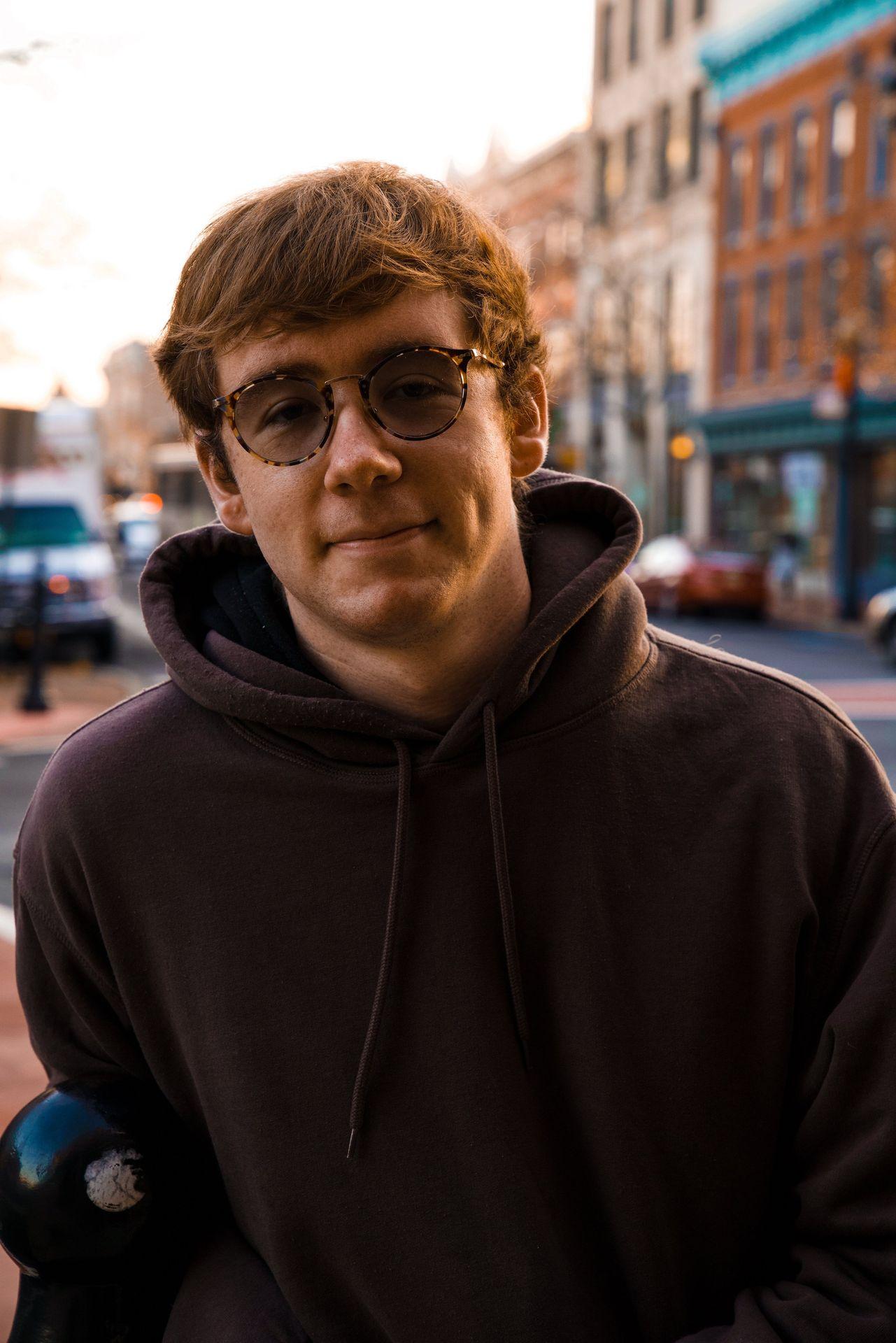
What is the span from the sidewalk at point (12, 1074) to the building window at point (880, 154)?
85.7ft

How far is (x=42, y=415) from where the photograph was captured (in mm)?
21375

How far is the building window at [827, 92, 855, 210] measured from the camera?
94.2ft

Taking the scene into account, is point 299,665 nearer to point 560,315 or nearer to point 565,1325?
point 565,1325

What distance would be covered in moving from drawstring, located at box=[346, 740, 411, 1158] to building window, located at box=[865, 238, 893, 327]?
25.4 metres

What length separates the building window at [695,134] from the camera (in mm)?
35938

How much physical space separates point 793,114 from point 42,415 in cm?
1826

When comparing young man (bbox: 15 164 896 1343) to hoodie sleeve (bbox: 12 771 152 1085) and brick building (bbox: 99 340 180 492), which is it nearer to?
hoodie sleeve (bbox: 12 771 152 1085)

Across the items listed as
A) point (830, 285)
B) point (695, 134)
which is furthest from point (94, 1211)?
point (695, 134)

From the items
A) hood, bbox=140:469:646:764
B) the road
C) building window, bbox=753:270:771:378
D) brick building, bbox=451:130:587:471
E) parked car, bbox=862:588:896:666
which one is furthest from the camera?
brick building, bbox=451:130:587:471

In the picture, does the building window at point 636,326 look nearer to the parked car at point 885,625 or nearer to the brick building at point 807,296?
the brick building at point 807,296

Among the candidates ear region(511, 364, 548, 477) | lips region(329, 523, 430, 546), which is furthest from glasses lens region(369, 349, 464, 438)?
ear region(511, 364, 548, 477)

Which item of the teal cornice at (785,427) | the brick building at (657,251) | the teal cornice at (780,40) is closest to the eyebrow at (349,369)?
the teal cornice at (785,427)

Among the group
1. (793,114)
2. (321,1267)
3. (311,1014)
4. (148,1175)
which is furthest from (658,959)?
(793,114)

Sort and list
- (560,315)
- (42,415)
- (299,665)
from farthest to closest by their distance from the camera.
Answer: (560,315) < (42,415) < (299,665)
